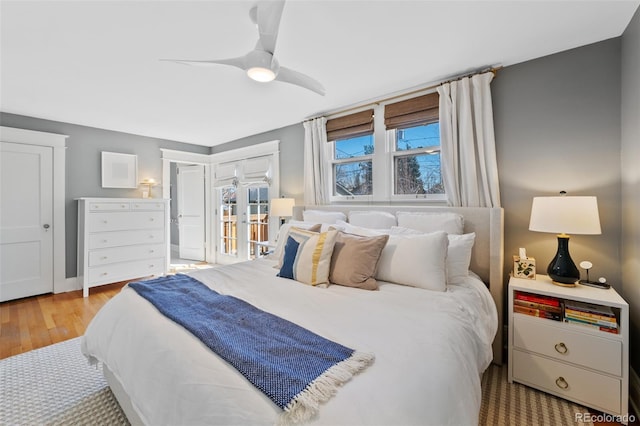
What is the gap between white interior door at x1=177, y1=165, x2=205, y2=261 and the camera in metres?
5.53

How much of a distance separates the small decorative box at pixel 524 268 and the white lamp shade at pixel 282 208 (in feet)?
8.02

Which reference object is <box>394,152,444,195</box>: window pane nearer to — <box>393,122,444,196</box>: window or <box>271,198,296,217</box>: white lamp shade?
<box>393,122,444,196</box>: window

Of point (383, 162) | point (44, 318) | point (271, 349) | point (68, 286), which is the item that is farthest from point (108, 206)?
point (271, 349)

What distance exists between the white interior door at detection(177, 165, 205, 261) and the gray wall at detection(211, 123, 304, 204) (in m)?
2.21

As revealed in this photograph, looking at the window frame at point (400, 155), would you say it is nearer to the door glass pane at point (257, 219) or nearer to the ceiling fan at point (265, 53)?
the ceiling fan at point (265, 53)

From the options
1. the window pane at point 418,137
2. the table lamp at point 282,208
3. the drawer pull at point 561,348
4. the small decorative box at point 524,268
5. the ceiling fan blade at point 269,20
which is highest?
the ceiling fan blade at point 269,20

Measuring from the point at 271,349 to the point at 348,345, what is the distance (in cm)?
31

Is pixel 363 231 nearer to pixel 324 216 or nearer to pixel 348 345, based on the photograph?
pixel 324 216

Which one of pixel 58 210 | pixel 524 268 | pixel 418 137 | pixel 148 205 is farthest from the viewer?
pixel 148 205

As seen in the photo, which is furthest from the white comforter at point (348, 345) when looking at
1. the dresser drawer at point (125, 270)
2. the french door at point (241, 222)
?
the french door at point (241, 222)

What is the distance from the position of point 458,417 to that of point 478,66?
257 centimetres

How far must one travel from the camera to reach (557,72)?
2.11 meters

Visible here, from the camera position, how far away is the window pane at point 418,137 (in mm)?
2748

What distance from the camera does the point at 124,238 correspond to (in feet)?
13.0
